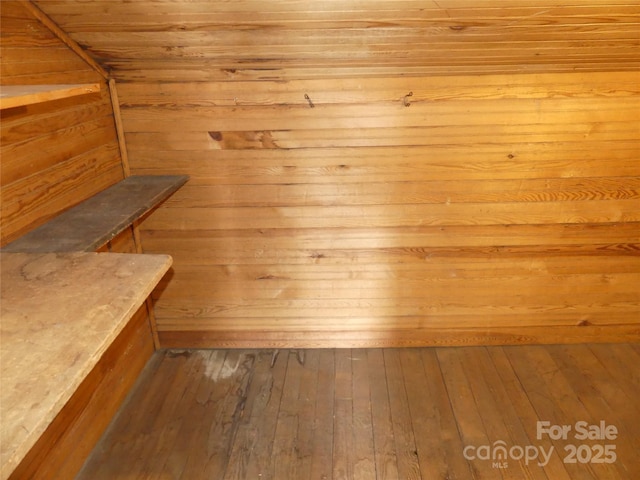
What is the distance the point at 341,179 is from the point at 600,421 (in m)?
1.60

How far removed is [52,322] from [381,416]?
1.54m

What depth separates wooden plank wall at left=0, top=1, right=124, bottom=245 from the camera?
5.03 ft

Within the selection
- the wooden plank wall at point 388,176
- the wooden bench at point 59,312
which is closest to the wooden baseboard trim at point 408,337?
the wooden plank wall at point 388,176

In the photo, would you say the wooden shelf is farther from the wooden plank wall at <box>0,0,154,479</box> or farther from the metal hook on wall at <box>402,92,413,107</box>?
the metal hook on wall at <box>402,92,413,107</box>

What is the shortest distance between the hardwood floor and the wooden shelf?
1030 mm

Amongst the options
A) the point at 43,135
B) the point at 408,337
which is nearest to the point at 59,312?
the point at 43,135

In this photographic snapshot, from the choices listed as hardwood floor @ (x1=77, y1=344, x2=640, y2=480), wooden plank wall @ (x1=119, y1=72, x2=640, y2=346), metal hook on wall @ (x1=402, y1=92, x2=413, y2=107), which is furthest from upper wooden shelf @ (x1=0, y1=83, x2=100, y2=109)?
hardwood floor @ (x1=77, y1=344, x2=640, y2=480)

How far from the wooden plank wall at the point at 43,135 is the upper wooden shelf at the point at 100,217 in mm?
45

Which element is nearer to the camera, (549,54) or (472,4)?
(472,4)

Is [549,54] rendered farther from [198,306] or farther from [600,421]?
[198,306]

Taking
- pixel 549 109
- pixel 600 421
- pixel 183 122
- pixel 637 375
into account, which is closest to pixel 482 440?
pixel 600 421

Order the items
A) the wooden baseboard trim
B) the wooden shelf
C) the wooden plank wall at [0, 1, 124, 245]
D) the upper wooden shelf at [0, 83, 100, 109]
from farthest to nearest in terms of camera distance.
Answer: the wooden baseboard trim < the wooden plank wall at [0, 1, 124, 245] < the upper wooden shelf at [0, 83, 100, 109] < the wooden shelf

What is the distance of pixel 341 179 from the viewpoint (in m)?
2.33

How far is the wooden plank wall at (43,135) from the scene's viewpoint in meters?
1.53
